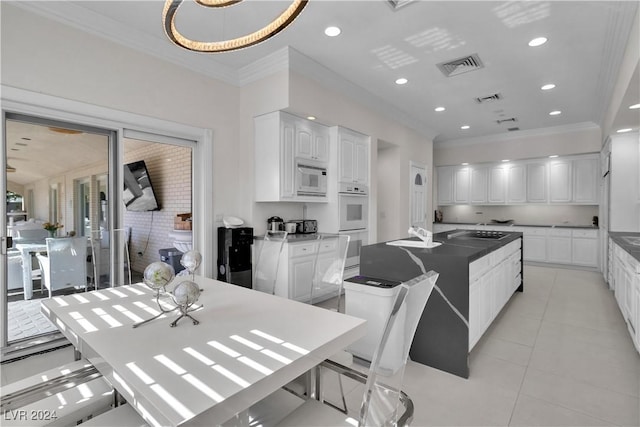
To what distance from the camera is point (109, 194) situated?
320 centimetres

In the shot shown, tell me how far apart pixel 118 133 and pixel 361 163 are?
10.3ft

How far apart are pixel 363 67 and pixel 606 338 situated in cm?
379

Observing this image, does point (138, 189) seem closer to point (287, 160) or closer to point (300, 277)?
point (287, 160)

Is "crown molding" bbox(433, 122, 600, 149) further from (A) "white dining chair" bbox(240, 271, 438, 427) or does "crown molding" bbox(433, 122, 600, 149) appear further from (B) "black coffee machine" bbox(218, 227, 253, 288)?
(A) "white dining chair" bbox(240, 271, 438, 427)

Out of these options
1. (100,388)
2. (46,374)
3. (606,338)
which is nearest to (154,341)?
(100,388)

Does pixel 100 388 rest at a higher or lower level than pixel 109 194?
lower

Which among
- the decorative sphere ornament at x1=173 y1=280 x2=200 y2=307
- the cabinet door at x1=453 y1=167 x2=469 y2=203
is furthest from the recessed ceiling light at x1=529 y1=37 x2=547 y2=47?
the cabinet door at x1=453 y1=167 x2=469 y2=203

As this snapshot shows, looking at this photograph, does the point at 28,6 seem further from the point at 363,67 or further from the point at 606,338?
the point at 606,338

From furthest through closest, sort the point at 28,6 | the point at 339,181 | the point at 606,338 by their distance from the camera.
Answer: the point at 339,181
the point at 606,338
the point at 28,6

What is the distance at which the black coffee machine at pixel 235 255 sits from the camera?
3.71m

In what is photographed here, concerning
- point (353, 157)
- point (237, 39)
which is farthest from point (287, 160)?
point (237, 39)

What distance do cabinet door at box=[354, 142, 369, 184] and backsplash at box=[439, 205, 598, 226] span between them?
439 cm

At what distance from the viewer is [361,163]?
4.90 meters

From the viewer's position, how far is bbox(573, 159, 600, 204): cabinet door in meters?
6.39
